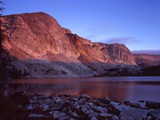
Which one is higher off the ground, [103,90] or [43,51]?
[43,51]

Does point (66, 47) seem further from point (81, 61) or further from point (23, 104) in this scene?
point (23, 104)

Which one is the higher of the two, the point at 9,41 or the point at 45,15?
the point at 45,15

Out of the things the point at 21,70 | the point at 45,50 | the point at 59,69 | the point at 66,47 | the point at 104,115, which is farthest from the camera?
the point at 66,47

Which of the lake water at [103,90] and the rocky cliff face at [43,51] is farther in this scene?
the rocky cliff face at [43,51]

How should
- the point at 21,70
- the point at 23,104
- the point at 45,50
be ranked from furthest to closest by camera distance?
1. the point at 45,50
2. the point at 21,70
3. the point at 23,104

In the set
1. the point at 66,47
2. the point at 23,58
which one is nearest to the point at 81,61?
the point at 66,47

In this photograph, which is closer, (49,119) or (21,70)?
(49,119)

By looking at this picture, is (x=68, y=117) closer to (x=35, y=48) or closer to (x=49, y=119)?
(x=49, y=119)

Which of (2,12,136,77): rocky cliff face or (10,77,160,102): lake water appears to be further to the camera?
(2,12,136,77): rocky cliff face

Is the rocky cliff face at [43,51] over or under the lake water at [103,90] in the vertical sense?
over

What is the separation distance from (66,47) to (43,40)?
22970 mm

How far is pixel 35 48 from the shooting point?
5748 inches

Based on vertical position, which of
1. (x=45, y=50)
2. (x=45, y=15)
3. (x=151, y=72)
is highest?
(x=45, y=15)

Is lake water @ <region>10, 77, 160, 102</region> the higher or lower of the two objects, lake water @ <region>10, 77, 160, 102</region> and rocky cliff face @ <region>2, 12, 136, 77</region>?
the lower
